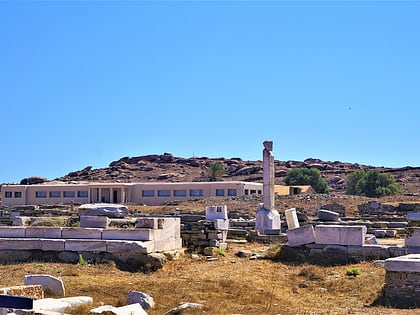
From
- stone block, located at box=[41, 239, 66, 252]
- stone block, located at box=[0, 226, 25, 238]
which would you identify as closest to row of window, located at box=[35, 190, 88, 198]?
stone block, located at box=[0, 226, 25, 238]

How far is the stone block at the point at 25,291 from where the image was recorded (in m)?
7.26

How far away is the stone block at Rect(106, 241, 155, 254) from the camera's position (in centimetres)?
1452

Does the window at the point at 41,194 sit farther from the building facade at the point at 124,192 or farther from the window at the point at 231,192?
the window at the point at 231,192

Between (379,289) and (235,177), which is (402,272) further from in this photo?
(235,177)

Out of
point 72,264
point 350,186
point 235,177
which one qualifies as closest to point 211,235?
point 72,264

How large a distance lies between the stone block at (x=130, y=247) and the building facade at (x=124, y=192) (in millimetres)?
41938

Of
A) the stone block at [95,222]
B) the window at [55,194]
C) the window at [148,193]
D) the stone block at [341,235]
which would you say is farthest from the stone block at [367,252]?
the window at [55,194]

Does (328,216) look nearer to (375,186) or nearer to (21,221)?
(21,221)

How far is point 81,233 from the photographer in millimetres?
15625

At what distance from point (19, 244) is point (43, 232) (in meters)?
0.75

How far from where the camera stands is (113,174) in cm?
10650

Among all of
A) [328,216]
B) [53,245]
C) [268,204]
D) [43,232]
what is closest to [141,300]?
[53,245]

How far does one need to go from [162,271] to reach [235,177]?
86730mm

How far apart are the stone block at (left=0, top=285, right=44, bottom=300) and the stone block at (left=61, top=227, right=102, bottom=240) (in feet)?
23.1
